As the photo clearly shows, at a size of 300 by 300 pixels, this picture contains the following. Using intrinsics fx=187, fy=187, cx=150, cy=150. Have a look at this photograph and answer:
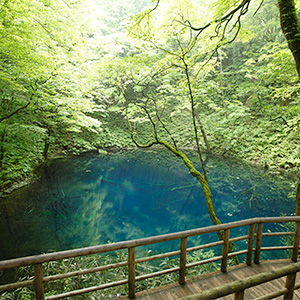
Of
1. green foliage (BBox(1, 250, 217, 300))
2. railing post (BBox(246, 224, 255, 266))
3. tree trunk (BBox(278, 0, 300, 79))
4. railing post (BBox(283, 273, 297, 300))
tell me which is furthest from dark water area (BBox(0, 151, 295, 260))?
tree trunk (BBox(278, 0, 300, 79))

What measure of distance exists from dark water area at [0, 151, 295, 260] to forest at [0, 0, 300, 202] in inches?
51.6

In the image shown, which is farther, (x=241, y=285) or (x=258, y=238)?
(x=258, y=238)

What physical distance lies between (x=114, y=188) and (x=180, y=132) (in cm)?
993

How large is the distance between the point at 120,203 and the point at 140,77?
520 centimetres

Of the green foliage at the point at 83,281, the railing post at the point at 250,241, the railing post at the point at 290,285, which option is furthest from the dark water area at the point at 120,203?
the railing post at the point at 290,285

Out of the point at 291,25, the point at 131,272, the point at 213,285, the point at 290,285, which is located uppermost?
the point at 291,25

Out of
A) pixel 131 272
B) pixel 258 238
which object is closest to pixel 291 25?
pixel 258 238

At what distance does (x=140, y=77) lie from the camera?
242 inches

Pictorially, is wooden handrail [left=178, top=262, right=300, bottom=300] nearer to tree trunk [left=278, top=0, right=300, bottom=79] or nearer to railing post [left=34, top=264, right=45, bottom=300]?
railing post [left=34, top=264, right=45, bottom=300]

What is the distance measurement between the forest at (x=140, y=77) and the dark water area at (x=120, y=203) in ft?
4.30

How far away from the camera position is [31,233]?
5.58 meters

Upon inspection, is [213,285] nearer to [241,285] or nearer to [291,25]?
[241,285]

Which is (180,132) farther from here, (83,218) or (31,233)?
(31,233)

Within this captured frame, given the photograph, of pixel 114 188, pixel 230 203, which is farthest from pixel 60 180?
pixel 230 203
